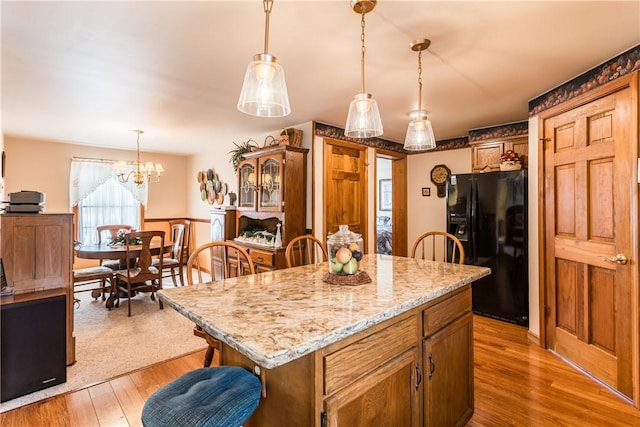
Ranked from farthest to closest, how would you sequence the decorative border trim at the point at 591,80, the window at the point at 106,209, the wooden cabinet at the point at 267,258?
1. the window at the point at 106,209
2. the wooden cabinet at the point at 267,258
3. the decorative border trim at the point at 591,80

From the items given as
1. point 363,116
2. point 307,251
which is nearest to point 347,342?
point 363,116

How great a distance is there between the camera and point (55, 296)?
7.70 feet

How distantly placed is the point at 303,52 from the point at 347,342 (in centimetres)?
183

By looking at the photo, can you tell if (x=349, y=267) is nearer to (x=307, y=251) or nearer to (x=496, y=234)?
(x=307, y=251)

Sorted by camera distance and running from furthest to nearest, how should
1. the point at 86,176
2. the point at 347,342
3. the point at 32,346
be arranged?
1. the point at 86,176
2. the point at 32,346
3. the point at 347,342

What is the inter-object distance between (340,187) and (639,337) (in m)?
2.91

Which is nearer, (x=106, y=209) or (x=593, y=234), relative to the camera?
(x=593, y=234)

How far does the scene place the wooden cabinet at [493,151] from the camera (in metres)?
3.85

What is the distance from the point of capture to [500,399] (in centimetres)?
218

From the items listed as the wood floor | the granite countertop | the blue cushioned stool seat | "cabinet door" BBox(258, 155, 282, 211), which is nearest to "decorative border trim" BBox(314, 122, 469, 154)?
"cabinet door" BBox(258, 155, 282, 211)

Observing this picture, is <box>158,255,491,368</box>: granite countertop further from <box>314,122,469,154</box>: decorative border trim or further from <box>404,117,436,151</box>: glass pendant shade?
<box>314,122,469,154</box>: decorative border trim

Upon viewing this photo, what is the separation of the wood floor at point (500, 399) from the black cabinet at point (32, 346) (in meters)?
0.20

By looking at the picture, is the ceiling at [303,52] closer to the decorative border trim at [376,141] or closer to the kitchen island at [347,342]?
the decorative border trim at [376,141]

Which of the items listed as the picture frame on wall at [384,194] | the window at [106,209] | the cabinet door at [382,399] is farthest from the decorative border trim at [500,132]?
the window at [106,209]
